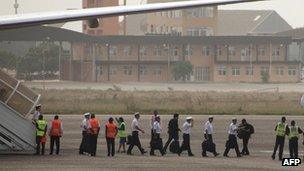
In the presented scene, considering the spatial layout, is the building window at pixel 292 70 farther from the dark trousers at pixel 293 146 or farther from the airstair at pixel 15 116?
the airstair at pixel 15 116

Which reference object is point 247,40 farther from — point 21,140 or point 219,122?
point 21,140

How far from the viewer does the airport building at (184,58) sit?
105938 mm

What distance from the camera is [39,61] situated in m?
114

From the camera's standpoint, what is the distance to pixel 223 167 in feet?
70.4

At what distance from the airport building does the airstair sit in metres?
78.9

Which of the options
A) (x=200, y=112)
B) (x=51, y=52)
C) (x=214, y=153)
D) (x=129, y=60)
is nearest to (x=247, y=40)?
(x=129, y=60)

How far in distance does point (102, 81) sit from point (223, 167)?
81264 mm

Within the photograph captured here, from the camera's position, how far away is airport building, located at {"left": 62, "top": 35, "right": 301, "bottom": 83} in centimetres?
10594

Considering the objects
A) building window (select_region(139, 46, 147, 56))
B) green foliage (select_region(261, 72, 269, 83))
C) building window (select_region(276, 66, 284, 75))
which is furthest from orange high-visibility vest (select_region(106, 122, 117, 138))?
building window (select_region(276, 66, 284, 75))

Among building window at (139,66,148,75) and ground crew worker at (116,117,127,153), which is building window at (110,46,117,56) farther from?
ground crew worker at (116,117,127,153)

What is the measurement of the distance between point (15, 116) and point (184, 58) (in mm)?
89022

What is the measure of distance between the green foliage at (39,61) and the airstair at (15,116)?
8426 cm

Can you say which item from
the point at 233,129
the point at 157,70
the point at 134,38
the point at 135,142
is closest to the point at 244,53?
the point at 157,70

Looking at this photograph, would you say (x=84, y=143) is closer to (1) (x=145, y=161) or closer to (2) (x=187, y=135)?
(1) (x=145, y=161)
